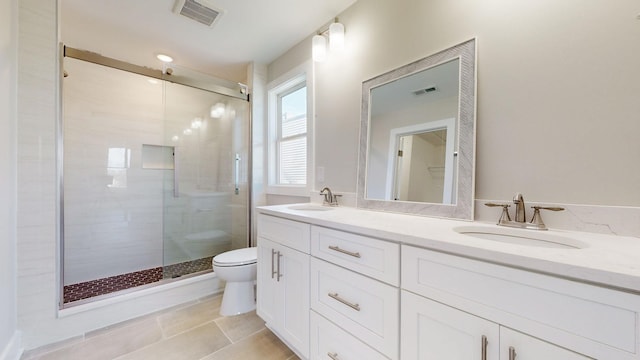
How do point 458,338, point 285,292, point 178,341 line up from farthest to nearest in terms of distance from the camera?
1. point 178,341
2. point 285,292
3. point 458,338

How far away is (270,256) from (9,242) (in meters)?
1.47

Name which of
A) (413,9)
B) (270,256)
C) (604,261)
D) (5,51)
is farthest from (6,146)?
(604,261)

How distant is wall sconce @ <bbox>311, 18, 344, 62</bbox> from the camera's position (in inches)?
71.4

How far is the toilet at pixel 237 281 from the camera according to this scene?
190 centimetres

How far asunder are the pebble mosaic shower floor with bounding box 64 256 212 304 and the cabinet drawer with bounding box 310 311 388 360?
1553mm

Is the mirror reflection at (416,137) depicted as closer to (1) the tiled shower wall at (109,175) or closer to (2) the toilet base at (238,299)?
(2) the toilet base at (238,299)

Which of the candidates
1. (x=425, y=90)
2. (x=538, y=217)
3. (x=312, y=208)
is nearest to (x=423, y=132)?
(x=425, y=90)

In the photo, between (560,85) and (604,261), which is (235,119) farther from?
(604,261)

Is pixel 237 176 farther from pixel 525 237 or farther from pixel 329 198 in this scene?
pixel 525 237

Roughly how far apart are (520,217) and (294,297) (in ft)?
3.88

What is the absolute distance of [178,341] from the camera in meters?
1.60

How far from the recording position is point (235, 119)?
2705 mm

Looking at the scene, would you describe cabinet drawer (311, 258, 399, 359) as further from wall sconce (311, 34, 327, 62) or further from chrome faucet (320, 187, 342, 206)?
wall sconce (311, 34, 327, 62)

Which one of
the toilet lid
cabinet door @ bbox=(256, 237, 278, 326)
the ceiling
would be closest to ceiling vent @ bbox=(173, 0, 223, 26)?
the ceiling
